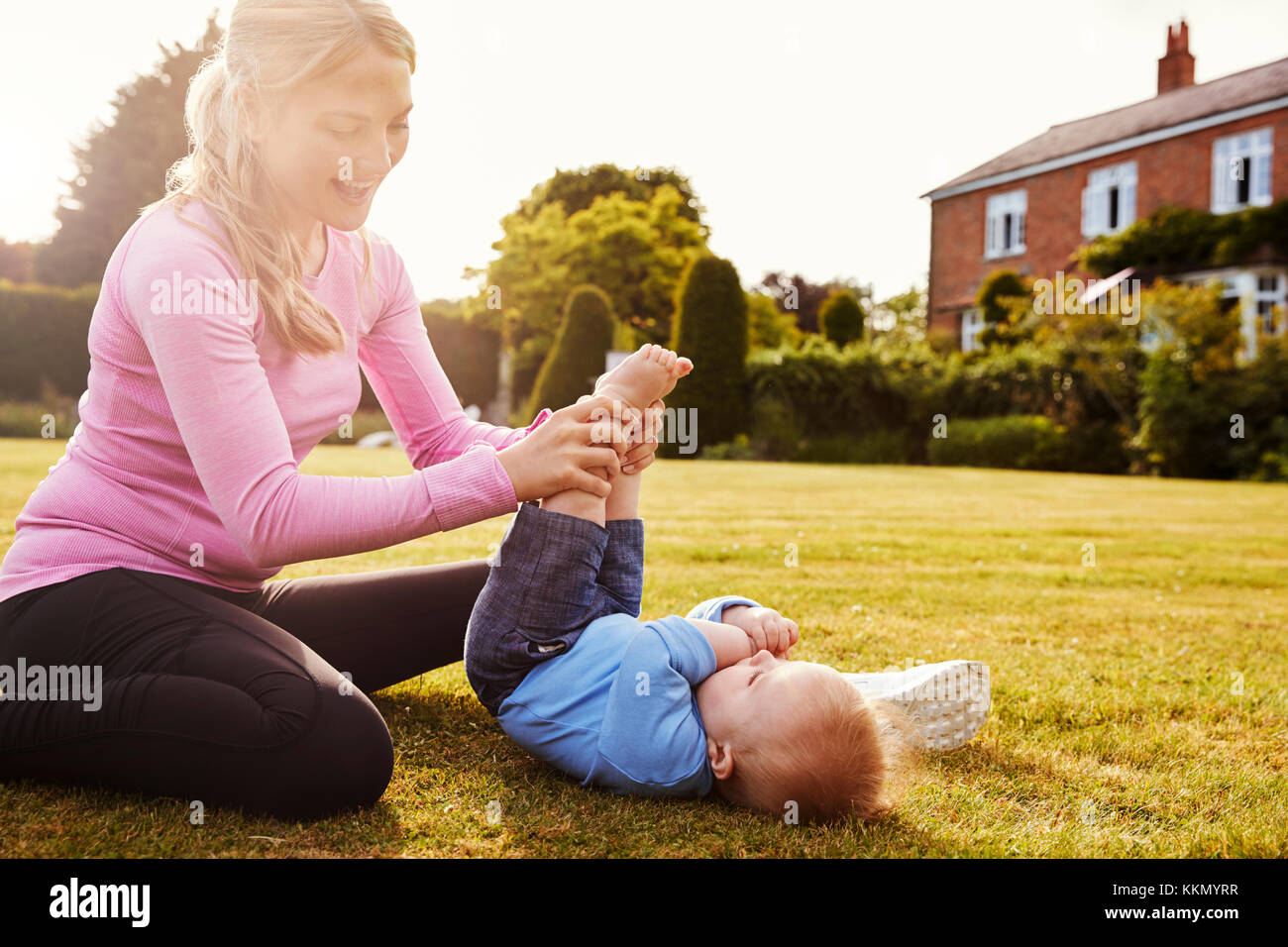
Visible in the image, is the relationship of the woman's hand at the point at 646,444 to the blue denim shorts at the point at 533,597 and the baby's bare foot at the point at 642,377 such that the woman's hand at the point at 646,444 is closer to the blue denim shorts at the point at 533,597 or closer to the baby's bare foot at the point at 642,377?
the baby's bare foot at the point at 642,377

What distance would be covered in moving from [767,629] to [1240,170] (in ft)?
86.3

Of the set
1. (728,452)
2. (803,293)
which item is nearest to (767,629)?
(728,452)

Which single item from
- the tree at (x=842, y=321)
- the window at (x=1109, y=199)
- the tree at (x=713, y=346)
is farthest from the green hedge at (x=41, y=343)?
the window at (x=1109, y=199)

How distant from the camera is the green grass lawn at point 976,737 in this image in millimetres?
1893

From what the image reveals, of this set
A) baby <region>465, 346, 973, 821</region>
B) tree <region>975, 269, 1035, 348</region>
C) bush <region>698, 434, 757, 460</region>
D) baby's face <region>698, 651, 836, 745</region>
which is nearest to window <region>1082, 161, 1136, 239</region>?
tree <region>975, 269, 1035, 348</region>

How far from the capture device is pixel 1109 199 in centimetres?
2680

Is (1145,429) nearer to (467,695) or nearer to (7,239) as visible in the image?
(467,695)

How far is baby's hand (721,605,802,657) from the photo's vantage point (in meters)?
2.31

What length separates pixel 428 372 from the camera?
9.02ft

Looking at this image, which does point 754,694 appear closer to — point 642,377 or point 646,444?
point 646,444

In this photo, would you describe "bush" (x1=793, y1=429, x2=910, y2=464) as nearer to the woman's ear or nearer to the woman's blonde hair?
the woman's blonde hair

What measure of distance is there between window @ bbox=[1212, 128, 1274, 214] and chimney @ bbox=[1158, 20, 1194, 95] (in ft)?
16.1

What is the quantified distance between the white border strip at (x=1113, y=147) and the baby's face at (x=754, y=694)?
85.1 feet
